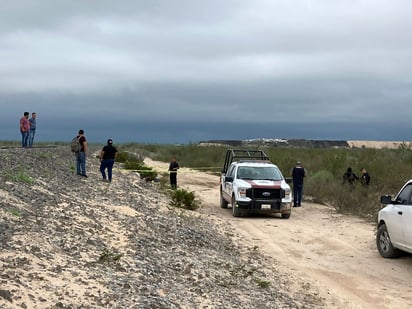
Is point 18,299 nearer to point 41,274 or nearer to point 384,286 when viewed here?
point 41,274

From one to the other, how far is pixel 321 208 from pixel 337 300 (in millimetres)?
13458

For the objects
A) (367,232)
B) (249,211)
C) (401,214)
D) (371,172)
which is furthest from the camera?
(371,172)

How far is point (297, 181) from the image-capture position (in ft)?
70.0

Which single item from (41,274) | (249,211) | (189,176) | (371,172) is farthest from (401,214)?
(189,176)

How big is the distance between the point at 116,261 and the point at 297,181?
1359 centimetres

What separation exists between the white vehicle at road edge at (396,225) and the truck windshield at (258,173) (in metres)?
7.16

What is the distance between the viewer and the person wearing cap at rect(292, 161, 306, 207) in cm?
2109

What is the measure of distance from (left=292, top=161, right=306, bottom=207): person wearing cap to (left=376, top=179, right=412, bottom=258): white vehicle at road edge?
9.04 metres

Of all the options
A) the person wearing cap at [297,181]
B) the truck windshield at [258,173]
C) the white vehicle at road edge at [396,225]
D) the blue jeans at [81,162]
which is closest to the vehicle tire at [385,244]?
the white vehicle at road edge at [396,225]

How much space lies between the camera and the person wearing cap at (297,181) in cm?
2109

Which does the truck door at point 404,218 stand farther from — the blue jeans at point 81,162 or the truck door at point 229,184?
the blue jeans at point 81,162

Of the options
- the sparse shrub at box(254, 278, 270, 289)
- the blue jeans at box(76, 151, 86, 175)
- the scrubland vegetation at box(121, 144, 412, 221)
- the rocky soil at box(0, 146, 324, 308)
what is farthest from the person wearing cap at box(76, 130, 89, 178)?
the sparse shrub at box(254, 278, 270, 289)

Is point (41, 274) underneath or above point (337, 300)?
above

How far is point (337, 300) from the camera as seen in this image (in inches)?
344
